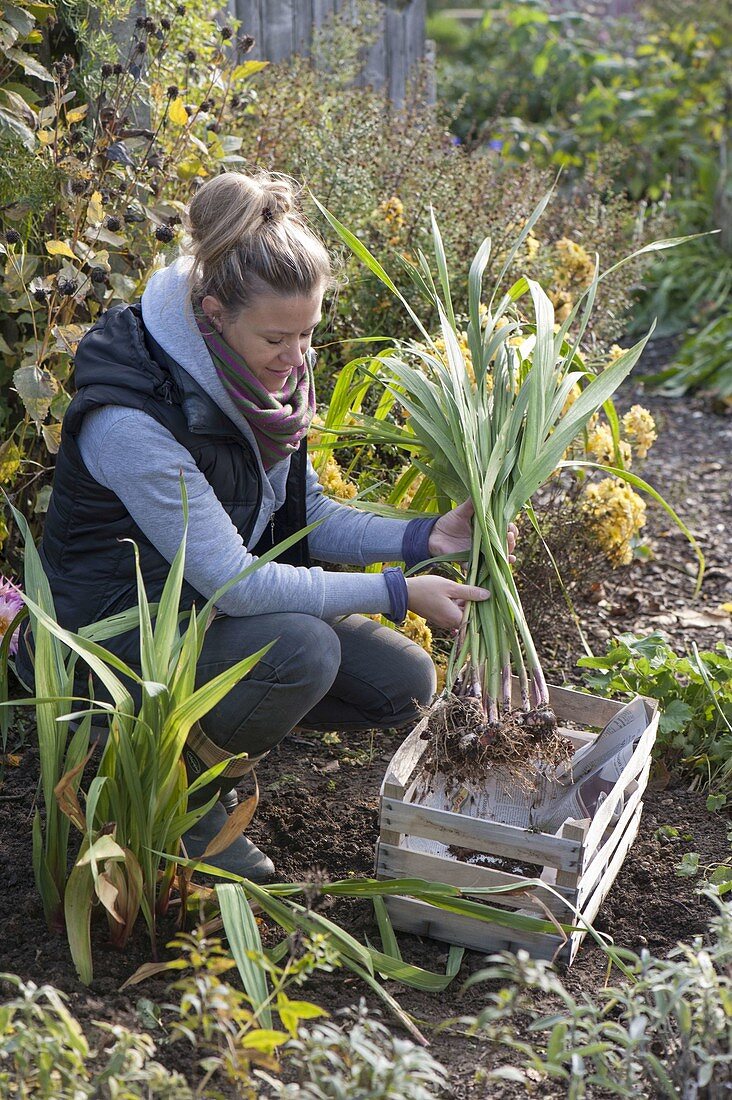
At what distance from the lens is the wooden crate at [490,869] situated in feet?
6.40

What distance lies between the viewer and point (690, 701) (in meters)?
2.70

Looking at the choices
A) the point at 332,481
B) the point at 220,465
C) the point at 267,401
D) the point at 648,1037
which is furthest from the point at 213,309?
the point at 648,1037

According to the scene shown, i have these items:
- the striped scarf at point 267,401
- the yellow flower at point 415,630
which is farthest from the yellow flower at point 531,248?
the striped scarf at point 267,401

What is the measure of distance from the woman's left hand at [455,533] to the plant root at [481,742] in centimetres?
36

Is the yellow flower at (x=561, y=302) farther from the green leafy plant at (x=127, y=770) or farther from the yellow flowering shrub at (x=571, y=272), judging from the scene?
the green leafy plant at (x=127, y=770)

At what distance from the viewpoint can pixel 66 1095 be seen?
1408 mm

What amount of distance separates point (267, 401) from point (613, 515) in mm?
1393

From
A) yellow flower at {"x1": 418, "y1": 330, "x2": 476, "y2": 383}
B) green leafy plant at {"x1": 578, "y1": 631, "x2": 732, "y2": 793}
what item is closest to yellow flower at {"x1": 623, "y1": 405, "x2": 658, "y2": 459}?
yellow flower at {"x1": 418, "y1": 330, "x2": 476, "y2": 383}

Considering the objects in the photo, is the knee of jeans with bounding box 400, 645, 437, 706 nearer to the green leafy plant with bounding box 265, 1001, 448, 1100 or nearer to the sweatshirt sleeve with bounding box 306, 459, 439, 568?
the sweatshirt sleeve with bounding box 306, 459, 439, 568

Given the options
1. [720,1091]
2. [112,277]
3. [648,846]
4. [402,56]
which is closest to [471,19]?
[402,56]

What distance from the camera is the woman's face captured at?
202 centimetres

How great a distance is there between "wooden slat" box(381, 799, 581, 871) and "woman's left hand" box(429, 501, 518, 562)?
0.55 meters

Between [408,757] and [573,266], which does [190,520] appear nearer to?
[408,757]

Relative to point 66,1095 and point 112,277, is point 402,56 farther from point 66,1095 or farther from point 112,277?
point 66,1095
